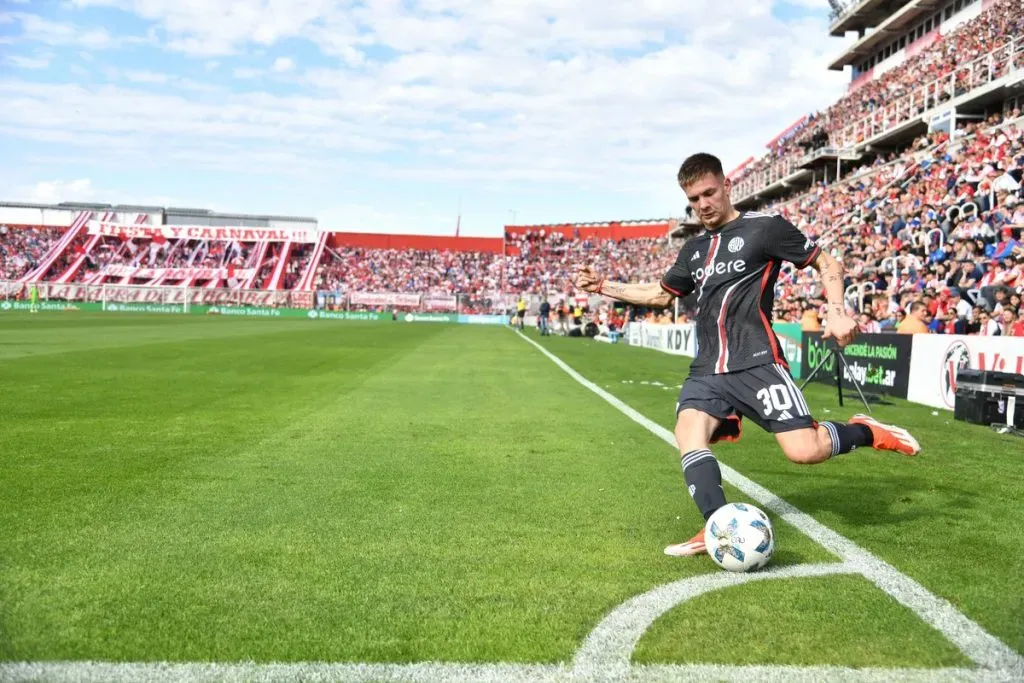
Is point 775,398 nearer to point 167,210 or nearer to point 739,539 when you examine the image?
point 739,539

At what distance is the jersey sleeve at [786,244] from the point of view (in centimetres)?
448

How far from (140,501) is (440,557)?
2.11 m

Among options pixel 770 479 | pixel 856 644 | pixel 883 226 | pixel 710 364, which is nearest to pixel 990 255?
pixel 883 226

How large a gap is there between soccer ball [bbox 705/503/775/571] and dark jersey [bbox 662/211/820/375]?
2.82ft

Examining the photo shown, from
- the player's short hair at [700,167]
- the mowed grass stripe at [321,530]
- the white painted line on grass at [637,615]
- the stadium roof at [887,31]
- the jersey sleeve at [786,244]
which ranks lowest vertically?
the mowed grass stripe at [321,530]

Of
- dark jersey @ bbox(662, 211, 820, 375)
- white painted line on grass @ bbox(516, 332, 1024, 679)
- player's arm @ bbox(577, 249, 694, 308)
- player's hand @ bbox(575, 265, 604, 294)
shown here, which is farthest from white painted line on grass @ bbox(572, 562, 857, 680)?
player's hand @ bbox(575, 265, 604, 294)

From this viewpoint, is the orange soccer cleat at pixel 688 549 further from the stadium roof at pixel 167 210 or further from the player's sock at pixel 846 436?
the stadium roof at pixel 167 210

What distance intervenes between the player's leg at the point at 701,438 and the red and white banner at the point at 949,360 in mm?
8213

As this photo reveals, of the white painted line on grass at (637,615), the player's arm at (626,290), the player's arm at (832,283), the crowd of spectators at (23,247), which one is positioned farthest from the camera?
the crowd of spectators at (23,247)

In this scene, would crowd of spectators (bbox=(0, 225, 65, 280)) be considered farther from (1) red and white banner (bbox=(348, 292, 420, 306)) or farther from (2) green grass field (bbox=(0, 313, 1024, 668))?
(2) green grass field (bbox=(0, 313, 1024, 668))

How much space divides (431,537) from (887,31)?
5036 centimetres

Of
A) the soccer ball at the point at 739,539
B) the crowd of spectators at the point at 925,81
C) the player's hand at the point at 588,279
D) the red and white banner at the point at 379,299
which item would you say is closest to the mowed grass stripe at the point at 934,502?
the soccer ball at the point at 739,539

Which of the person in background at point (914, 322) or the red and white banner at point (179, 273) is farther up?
the red and white banner at point (179, 273)

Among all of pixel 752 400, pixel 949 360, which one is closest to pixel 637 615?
pixel 752 400
